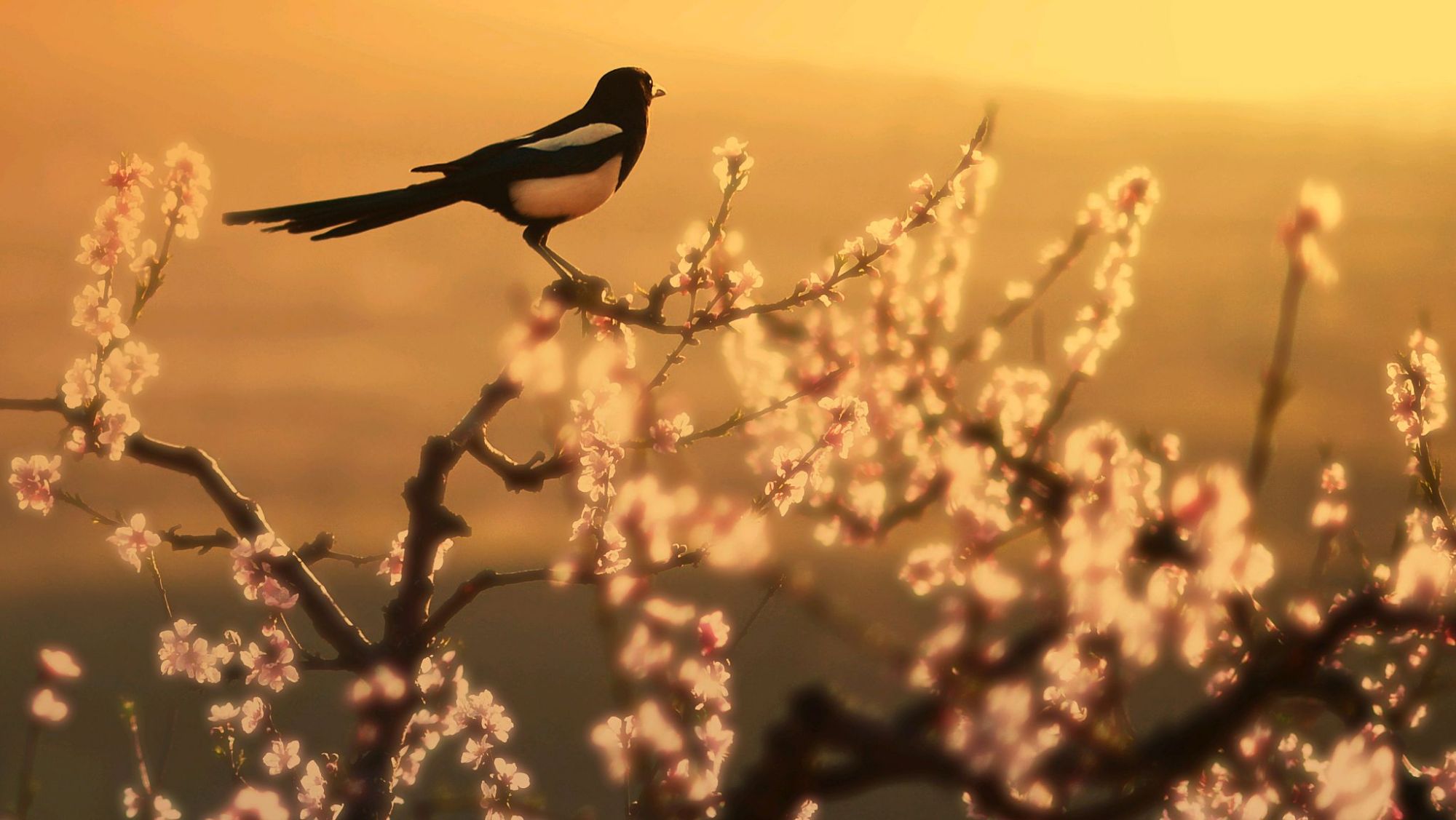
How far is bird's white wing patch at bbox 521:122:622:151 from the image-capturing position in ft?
15.1

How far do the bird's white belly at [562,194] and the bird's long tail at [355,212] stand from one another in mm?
261

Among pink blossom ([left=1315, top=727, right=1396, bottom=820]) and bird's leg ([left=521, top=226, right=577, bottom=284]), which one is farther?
bird's leg ([left=521, top=226, right=577, bottom=284])

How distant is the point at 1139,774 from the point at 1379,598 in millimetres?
363

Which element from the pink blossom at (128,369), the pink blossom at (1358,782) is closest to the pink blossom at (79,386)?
the pink blossom at (128,369)

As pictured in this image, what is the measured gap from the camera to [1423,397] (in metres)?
4.08

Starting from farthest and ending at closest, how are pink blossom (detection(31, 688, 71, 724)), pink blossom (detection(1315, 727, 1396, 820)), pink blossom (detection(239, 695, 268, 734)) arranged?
pink blossom (detection(239, 695, 268, 734)) < pink blossom (detection(31, 688, 71, 724)) < pink blossom (detection(1315, 727, 1396, 820))

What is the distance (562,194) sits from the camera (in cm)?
459

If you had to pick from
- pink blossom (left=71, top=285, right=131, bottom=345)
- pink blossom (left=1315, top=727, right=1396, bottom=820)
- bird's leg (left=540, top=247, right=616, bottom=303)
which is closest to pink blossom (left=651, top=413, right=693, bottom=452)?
bird's leg (left=540, top=247, right=616, bottom=303)

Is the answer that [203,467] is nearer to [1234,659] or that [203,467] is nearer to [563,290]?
[563,290]

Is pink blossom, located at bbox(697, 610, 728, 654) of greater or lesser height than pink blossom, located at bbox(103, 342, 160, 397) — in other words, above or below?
below

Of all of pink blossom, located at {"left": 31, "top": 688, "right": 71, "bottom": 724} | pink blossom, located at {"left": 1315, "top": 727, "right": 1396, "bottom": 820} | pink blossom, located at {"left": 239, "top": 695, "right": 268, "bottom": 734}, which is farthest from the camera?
pink blossom, located at {"left": 239, "top": 695, "right": 268, "bottom": 734}

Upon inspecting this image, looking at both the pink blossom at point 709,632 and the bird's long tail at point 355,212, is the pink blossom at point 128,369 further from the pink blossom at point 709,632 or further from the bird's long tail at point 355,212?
the pink blossom at point 709,632

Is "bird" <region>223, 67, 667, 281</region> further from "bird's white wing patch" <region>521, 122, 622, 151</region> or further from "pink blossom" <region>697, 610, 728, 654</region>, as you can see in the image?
"pink blossom" <region>697, 610, 728, 654</region>

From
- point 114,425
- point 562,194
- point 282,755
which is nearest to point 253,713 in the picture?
point 282,755
